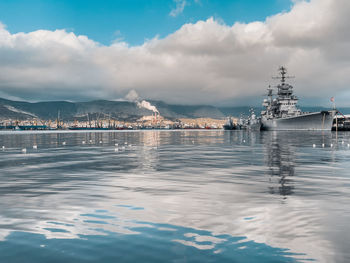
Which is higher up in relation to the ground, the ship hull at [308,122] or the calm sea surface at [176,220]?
the ship hull at [308,122]

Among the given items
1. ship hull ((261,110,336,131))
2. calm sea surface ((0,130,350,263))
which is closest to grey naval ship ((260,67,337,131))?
ship hull ((261,110,336,131))

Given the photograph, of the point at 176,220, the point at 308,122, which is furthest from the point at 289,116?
the point at 176,220

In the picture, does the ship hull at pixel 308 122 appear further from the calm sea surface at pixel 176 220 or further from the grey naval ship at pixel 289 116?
the calm sea surface at pixel 176 220

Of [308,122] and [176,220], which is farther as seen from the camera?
[308,122]

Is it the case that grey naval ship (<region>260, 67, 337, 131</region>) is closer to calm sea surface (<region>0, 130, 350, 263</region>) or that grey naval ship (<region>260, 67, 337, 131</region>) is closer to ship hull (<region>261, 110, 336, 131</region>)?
ship hull (<region>261, 110, 336, 131</region>)

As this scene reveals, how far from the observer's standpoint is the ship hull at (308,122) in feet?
413

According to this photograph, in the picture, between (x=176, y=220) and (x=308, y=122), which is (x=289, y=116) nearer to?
(x=308, y=122)

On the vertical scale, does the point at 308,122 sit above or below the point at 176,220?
above

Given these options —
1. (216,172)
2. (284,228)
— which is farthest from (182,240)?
(216,172)

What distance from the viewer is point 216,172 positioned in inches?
720

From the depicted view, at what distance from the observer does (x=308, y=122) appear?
13038cm

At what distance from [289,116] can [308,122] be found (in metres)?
15.6

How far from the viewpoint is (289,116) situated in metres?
145

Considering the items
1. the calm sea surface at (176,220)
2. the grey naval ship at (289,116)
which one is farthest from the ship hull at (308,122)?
the calm sea surface at (176,220)
